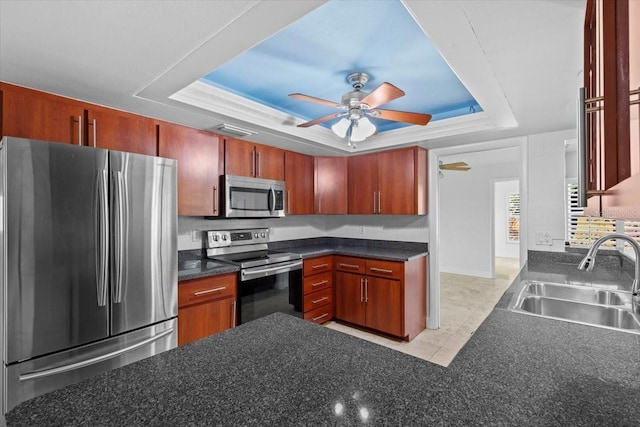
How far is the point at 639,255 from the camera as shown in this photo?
1237 millimetres

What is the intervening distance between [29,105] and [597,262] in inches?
160

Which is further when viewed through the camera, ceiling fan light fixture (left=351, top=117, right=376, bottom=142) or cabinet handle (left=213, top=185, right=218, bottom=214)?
cabinet handle (left=213, top=185, right=218, bottom=214)

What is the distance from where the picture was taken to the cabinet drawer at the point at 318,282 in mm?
3234

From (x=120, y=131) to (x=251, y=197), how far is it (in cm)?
121

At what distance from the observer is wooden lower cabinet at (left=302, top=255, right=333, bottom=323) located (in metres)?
3.23

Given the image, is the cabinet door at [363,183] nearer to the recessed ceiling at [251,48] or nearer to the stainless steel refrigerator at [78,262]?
the recessed ceiling at [251,48]

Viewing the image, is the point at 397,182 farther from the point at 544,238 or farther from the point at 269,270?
the point at 269,270

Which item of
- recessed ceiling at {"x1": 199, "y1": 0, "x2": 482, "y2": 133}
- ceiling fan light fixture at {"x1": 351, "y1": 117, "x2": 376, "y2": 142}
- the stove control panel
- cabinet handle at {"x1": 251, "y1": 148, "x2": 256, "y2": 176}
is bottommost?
the stove control panel

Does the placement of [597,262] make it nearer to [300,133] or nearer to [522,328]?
[522,328]

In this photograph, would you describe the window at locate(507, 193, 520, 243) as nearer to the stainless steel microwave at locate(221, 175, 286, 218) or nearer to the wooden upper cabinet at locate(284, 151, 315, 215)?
the wooden upper cabinet at locate(284, 151, 315, 215)

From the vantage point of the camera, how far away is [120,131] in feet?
6.80

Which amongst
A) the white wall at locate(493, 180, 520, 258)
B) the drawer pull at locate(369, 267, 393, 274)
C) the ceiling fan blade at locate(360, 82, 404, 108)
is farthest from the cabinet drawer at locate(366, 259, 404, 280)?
the white wall at locate(493, 180, 520, 258)

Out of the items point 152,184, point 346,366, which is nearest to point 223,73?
point 152,184

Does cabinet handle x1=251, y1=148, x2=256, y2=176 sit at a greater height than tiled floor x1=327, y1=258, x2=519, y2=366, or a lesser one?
greater
